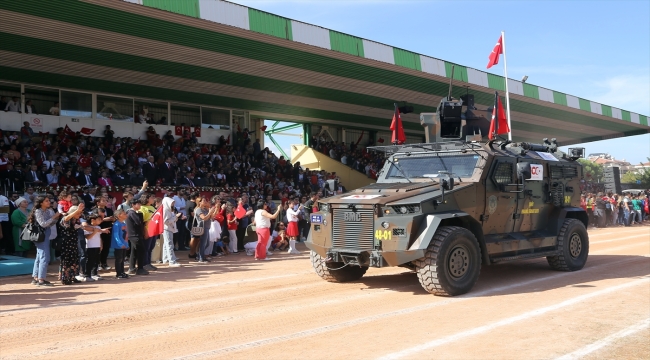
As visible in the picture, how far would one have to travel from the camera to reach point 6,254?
1352 centimetres

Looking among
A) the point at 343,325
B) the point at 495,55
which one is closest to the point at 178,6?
the point at 343,325

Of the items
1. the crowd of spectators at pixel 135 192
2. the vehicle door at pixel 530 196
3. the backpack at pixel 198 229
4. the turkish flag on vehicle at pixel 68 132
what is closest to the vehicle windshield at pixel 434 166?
the vehicle door at pixel 530 196

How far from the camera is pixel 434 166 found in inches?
404

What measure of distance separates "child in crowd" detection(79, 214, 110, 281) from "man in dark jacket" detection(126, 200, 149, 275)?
0.55m

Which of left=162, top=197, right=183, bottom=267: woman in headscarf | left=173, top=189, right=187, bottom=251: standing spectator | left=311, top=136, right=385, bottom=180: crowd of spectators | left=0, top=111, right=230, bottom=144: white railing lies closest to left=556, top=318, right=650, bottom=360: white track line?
left=162, top=197, right=183, bottom=267: woman in headscarf

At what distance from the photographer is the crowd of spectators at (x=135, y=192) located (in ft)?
36.7

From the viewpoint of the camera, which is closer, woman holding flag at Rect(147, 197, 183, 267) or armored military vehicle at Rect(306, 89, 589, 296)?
armored military vehicle at Rect(306, 89, 589, 296)

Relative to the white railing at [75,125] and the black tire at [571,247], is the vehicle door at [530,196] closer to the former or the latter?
the black tire at [571,247]

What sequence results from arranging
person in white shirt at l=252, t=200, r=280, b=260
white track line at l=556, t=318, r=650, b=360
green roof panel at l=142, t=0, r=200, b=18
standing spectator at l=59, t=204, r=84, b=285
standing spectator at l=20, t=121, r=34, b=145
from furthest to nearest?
standing spectator at l=20, t=121, r=34, b=145 < green roof panel at l=142, t=0, r=200, b=18 < person in white shirt at l=252, t=200, r=280, b=260 < standing spectator at l=59, t=204, r=84, b=285 < white track line at l=556, t=318, r=650, b=360

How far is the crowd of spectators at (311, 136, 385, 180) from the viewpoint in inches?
1275

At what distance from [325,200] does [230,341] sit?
3.80 metres

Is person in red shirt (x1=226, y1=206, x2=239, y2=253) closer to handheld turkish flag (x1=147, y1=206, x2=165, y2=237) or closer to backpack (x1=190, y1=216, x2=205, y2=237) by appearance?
backpack (x1=190, y1=216, x2=205, y2=237)

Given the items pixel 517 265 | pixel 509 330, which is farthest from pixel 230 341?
pixel 517 265

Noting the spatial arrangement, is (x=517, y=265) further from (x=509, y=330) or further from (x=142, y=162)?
(x=142, y=162)
